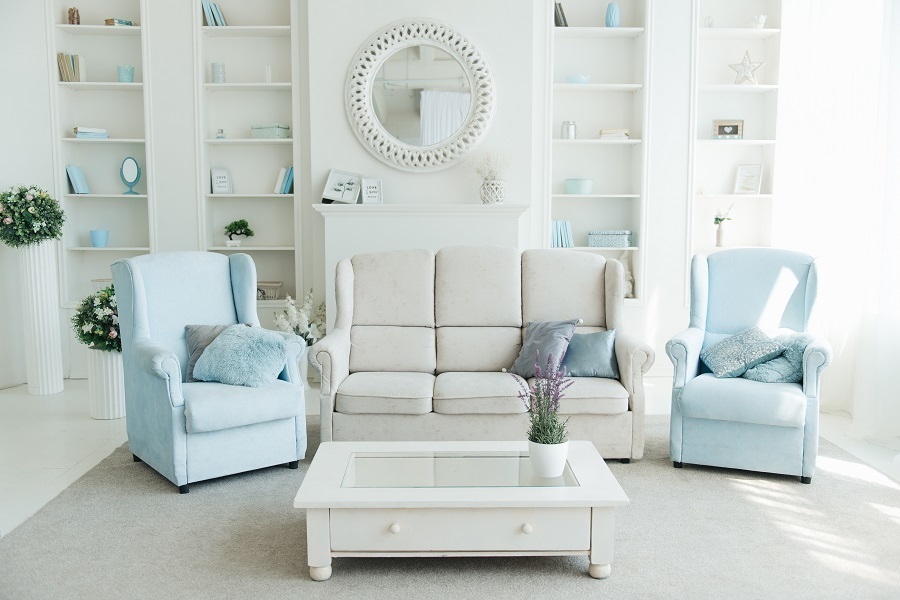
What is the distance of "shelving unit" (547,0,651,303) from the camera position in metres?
5.75

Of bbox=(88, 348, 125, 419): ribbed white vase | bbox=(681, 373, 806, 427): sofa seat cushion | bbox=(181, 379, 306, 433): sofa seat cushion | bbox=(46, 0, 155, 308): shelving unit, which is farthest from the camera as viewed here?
bbox=(46, 0, 155, 308): shelving unit

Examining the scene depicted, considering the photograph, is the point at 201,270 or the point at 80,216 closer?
the point at 201,270

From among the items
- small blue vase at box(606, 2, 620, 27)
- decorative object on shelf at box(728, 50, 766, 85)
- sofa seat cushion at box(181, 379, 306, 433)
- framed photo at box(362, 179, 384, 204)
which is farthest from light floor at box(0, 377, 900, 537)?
small blue vase at box(606, 2, 620, 27)

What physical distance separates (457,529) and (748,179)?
443cm

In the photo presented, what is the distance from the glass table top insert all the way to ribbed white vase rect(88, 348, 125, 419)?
7.85 ft

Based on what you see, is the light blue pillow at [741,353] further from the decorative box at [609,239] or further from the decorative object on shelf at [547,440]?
the decorative box at [609,239]

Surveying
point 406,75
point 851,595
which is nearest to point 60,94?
point 406,75

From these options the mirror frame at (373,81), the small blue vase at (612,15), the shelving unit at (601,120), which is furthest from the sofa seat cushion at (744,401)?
the small blue vase at (612,15)

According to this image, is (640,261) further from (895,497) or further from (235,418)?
(235,418)

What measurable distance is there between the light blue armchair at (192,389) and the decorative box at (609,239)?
2780 mm

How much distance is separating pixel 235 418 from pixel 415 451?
0.96 meters

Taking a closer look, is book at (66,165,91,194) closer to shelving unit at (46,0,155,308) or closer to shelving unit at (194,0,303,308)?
shelving unit at (46,0,155,308)

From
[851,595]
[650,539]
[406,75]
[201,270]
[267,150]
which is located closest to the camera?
[851,595]

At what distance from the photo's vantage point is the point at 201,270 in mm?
4090
